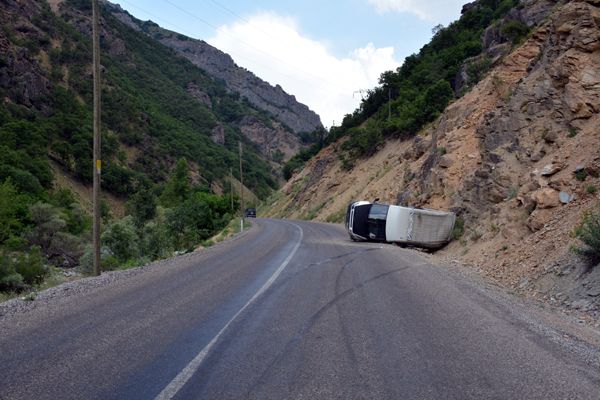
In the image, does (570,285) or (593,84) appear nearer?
(570,285)

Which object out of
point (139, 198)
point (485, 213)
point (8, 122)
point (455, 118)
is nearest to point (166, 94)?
point (8, 122)

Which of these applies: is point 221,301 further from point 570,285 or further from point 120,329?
point 570,285

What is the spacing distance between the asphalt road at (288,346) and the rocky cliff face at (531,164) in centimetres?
278

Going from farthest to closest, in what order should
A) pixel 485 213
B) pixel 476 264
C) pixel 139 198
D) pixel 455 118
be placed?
pixel 139 198 < pixel 455 118 < pixel 485 213 < pixel 476 264

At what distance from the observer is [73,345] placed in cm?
627

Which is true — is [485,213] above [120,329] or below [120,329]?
above

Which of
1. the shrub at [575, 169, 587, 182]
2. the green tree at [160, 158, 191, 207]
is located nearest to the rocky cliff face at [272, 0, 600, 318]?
the shrub at [575, 169, 587, 182]

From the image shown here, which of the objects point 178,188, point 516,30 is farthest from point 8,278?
point 178,188

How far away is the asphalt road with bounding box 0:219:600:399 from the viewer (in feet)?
15.5

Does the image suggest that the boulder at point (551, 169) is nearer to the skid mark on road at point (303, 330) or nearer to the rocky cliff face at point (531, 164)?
the rocky cliff face at point (531, 164)

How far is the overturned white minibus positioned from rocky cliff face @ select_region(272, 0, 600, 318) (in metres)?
0.78

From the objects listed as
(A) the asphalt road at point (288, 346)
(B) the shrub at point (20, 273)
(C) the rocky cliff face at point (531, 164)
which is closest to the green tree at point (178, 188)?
(B) the shrub at point (20, 273)

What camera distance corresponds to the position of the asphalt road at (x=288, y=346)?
4738mm

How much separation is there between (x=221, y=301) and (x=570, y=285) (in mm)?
6467
